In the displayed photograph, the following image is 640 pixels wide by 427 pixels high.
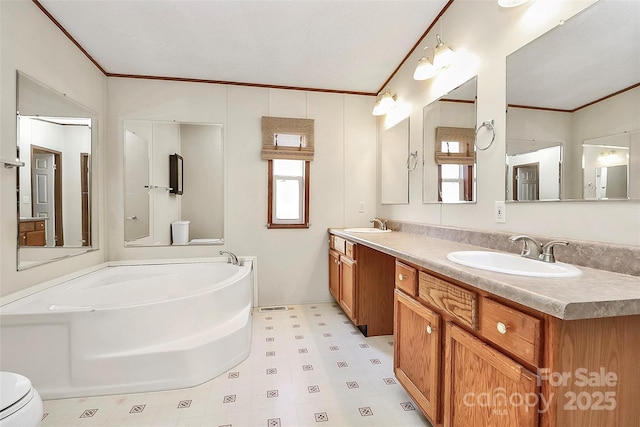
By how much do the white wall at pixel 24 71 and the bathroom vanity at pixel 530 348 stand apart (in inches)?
95.1

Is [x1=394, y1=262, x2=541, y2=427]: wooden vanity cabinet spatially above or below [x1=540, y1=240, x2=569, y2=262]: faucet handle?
below

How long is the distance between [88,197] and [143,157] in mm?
647

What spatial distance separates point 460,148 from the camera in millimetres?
1891

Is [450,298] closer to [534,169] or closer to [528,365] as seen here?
[528,365]

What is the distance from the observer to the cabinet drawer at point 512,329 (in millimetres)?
775

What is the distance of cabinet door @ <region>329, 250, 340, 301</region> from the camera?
2.87 meters

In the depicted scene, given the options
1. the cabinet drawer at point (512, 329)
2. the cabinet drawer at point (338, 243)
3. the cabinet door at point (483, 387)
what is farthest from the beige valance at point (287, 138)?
the cabinet drawer at point (512, 329)

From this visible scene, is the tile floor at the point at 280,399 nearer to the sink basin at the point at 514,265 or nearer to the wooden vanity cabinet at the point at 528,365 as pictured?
the wooden vanity cabinet at the point at 528,365

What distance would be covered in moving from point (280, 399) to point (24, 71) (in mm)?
2631

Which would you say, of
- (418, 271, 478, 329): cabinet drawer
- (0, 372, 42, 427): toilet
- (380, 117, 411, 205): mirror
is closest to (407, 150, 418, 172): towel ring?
(380, 117, 411, 205): mirror

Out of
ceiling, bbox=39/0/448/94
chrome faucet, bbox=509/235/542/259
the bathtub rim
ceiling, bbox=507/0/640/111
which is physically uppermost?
ceiling, bbox=39/0/448/94

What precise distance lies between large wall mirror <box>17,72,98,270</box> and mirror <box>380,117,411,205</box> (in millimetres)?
2841

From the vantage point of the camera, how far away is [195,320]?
6.42ft

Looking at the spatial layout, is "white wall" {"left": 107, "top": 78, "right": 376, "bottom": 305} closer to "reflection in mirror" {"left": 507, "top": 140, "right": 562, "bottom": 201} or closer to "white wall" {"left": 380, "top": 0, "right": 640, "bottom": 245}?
"white wall" {"left": 380, "top": 0, "right": 640, "bottom": 245}
